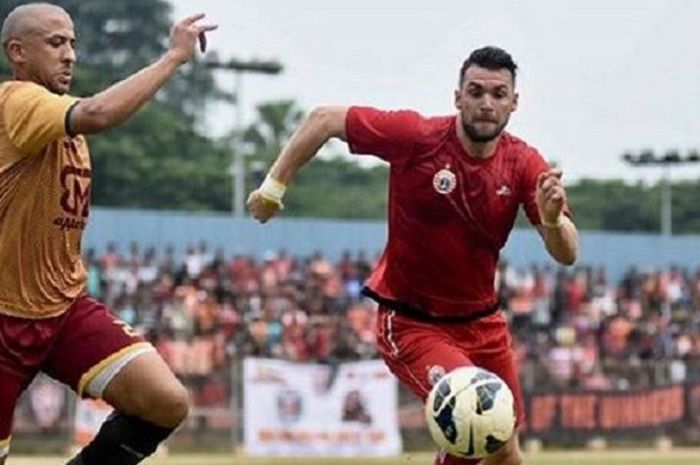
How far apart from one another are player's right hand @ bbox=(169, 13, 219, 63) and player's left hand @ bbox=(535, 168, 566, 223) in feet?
7.68

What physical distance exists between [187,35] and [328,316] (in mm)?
20533

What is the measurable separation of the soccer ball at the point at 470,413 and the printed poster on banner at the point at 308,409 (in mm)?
16117

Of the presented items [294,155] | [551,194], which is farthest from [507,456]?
[294,155]

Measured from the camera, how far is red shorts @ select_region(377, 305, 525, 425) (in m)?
11.8

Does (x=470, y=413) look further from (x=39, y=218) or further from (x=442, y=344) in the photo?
(x=39, y=218)

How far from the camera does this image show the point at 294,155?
1156 centimetres

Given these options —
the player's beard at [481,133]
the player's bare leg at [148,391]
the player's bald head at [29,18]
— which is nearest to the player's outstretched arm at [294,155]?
the player's beard at [481,133]

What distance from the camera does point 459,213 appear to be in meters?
11.6

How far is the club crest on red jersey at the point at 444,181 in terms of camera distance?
11.5 metres

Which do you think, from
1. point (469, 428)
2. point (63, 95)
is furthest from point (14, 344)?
point (469, 428)

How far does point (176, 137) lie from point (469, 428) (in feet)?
178

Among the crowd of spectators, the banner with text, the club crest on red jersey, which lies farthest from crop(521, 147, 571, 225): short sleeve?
the banner with text

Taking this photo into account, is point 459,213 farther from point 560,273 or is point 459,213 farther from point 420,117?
point 560,273

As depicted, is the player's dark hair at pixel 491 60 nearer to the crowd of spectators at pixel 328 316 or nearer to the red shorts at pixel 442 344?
the red shorts at pixel 442 344
